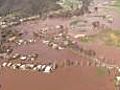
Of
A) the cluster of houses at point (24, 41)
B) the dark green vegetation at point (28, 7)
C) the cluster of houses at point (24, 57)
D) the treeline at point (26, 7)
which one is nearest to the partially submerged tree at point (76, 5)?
the dark green vegetation at point (28, 7)

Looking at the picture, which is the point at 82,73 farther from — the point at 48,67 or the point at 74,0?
the point at 74,0

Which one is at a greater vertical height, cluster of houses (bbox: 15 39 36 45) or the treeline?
the treeline

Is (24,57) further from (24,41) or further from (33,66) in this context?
(24,41)

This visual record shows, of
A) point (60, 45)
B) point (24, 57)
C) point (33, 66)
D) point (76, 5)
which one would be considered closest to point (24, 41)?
point (24, 57)

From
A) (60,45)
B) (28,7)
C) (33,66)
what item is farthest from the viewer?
(28,7)

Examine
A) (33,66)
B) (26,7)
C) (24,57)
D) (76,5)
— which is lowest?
(33,66)

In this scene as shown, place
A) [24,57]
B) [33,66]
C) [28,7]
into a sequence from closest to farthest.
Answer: [33,66] → [24,57] → [28,7]

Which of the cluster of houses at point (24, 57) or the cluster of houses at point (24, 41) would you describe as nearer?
the cluster of houses at point (24, 57)

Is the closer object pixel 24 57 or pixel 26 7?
pixel 24 57

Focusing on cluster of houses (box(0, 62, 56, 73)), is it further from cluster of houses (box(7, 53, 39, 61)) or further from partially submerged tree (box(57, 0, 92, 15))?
partially submerged tree (box(57, 0, 92, 15))

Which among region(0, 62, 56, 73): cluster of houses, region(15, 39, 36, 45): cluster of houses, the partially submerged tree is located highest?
the partially submerged tree

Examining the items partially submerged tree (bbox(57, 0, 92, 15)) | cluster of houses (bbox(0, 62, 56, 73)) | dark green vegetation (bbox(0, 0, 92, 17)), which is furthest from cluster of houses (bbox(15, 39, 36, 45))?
partially submerged tree (bbox(57, 0, 92, 15))

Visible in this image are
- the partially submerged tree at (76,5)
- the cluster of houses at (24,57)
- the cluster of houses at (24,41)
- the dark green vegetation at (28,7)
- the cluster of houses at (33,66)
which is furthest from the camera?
the partially submerged tree at (76,5)

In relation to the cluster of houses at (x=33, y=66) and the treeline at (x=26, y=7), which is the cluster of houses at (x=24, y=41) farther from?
the treeline at (x=26, y=7)
